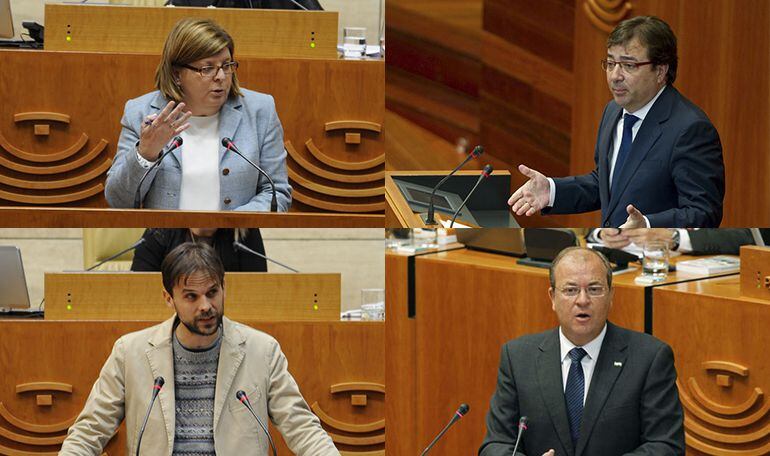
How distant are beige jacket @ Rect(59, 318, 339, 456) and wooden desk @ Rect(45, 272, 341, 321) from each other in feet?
0.20

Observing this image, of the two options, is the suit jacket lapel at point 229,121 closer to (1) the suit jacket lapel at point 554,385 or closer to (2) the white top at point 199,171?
(2) the white top at point 199,171

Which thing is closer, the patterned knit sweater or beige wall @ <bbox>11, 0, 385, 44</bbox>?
the patterned knit sweater

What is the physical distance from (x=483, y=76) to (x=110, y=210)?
1.77ft

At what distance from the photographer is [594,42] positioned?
1.06 metres

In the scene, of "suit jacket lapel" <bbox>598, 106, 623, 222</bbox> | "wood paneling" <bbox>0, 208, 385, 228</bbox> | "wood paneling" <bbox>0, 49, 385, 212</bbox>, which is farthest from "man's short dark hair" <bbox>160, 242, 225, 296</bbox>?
"suit jacket lapel" <bbox>598, 106, 623, 222</bbox>

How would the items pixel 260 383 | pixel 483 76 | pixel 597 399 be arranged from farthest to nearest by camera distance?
1. pixel 260 383
2. pixel 597 399
3. pixel 483 76

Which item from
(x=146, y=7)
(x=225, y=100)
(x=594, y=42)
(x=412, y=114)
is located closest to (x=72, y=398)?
(x=225, y=100)

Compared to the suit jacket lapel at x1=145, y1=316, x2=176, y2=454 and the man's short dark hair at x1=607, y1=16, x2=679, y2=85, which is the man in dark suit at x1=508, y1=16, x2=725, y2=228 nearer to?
the man's short dark hair at x1=607, y1=16, x2=679, y2=85

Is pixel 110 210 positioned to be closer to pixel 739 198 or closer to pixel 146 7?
pixel 146 7

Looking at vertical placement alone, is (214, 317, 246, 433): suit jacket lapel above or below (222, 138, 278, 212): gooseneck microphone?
below

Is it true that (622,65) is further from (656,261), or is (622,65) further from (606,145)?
(656,261)

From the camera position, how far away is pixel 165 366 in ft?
4.42

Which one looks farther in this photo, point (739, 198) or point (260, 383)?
point (260, 383)

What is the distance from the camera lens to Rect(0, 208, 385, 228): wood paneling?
1349 mm
